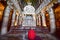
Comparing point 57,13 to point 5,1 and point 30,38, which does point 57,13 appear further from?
point 30,38

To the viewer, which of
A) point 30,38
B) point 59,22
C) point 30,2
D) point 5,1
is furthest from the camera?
point 30,2

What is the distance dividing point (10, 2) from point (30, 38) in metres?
15.3

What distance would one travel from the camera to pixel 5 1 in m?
17.8

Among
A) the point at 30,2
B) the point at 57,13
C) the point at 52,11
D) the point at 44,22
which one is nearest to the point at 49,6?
the point at 52,11

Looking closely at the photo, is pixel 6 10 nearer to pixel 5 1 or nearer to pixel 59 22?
pixel 5 1

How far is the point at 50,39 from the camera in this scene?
36.4 ft

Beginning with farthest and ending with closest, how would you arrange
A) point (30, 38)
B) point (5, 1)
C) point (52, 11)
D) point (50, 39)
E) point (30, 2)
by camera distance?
point (30, 2) → point (52, 11) → point (5, 1) → point (50, 39) → point (30, 38)

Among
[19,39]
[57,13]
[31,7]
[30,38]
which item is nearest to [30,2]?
[31,7]

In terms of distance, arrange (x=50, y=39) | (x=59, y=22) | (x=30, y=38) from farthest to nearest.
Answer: (x=59, y=22) → (x=50, y=39) → (x=30, y=38)

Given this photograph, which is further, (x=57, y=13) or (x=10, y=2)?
(x=57, y=13)

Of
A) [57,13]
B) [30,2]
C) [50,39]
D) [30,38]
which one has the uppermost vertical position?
[30,2]

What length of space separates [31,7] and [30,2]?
2225mm

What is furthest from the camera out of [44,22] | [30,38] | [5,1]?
[44,22]

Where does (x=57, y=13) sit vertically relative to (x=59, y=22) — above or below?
above
